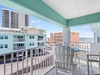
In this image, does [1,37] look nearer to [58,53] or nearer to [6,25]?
[6,25]

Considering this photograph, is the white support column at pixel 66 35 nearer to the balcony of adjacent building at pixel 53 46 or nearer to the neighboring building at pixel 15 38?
the balcony of adjacent building at pixel 53 46

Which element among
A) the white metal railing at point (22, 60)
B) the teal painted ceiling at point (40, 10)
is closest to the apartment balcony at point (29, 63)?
the white metal railing at point (22, 60)

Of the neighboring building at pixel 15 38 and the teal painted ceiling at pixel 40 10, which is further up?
the teal painted ceiling at pixel 40 10

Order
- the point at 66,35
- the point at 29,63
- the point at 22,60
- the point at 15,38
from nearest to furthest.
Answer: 1. the point at 22,60
2. the point at 29,63
3. the point at 15,38
4. the point at 66,35

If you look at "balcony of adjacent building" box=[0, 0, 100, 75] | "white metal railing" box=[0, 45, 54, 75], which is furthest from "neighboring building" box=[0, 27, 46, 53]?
"balcony of adjacent building" box=[0, 0, 100, 75]

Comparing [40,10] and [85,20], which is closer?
[40,10]

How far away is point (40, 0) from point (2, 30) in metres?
1.62

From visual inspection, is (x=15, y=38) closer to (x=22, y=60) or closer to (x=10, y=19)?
(x=10, y=19)

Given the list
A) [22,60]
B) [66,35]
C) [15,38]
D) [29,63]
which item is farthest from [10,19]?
[66,35]

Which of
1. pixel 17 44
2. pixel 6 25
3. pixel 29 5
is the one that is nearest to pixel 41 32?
pixel 17 44

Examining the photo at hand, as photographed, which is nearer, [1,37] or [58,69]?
[58,69]

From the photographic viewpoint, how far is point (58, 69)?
2406mm

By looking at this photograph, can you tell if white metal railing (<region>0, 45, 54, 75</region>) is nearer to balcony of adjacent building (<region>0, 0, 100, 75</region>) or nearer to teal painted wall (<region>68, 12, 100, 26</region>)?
balcony of adjacent building (<region>0, 0, 100, 75</region>)

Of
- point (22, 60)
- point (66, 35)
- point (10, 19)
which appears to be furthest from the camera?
point (66, 35)
